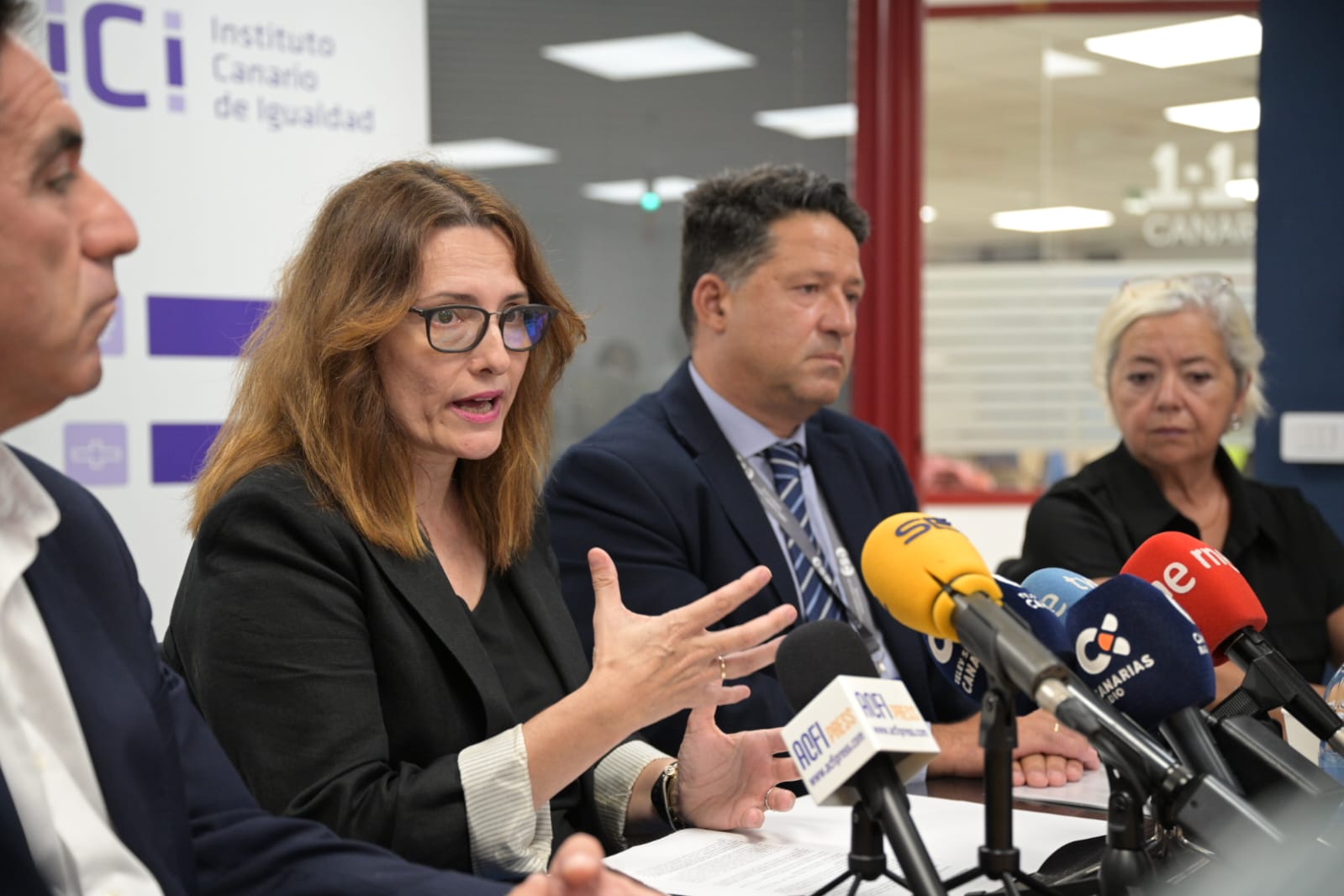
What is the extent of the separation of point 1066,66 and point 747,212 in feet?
11.5

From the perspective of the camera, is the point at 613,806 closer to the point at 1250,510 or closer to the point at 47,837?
the point at 47,837

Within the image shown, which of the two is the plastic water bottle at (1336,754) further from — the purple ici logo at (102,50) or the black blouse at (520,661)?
the purple ici logo at (102,50)

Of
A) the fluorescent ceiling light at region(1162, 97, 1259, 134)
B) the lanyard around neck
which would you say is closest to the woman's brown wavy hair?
the lanyard around neck

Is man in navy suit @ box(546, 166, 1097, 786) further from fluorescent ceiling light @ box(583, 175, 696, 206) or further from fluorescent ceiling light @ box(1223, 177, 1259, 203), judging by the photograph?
fluorescent ceiling light @ box(1223, 177, 1259, 203)

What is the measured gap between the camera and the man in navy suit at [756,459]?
7.60ft

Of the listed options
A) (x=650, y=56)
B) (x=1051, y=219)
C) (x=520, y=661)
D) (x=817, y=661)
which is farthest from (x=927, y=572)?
(x=1051, y=219)

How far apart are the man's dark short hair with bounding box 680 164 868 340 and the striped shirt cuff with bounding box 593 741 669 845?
47.3 inches

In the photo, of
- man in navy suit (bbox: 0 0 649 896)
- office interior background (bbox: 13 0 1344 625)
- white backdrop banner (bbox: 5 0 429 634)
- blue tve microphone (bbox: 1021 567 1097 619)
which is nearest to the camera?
man in navy suit (bbox: 0 0 649 896)

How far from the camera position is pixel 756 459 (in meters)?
2.57

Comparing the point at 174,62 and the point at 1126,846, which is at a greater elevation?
the point at 174,62

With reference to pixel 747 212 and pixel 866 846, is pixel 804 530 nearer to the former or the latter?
pixel 747 212

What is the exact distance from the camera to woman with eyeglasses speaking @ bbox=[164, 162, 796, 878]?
1.45 metres

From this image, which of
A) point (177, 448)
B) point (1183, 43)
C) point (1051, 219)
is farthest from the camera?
point (1051, 219)

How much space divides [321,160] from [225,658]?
6.88 ft
